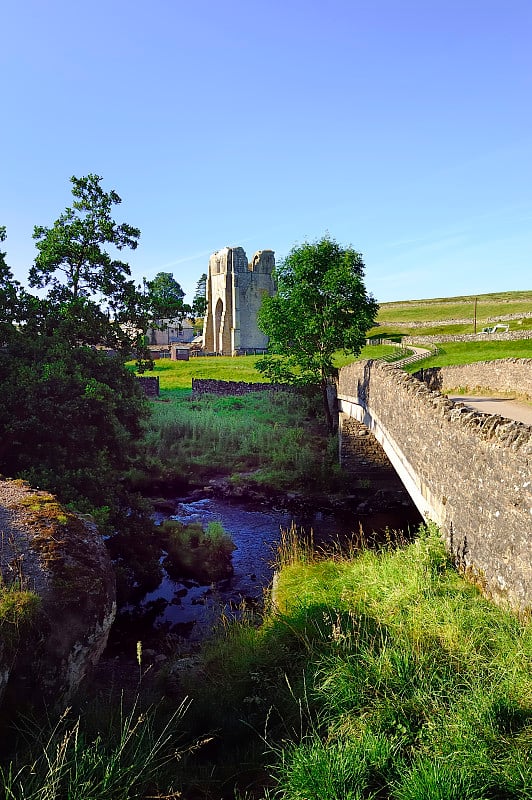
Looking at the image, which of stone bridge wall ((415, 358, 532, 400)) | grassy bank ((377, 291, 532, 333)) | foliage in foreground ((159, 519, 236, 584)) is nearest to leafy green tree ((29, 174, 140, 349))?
foliage in foreground ((159, 519, 236, 584))

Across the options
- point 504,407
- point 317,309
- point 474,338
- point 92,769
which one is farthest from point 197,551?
point 474,338

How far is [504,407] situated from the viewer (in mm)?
19516

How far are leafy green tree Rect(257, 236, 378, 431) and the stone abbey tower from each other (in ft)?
126

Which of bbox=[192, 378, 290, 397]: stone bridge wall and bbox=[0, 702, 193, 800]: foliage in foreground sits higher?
bbox=[192, 378, 290, 397]: stone bridge wall

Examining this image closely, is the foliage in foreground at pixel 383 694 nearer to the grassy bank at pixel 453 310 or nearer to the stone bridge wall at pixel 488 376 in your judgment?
the stone bridge wall at pixel 488 376

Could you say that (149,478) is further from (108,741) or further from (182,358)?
(182,358)

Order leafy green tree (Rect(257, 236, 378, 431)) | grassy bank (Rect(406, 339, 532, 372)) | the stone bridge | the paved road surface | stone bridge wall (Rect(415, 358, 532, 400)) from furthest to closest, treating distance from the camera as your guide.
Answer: grassy bank (Rect(406, 339, 532, 372)) → leafy green tree (Rect(257, 236, 378, 431)) → stone bridge wall (Rect(415, 358, 532, 400)) → the paved road surface → the stone bridge

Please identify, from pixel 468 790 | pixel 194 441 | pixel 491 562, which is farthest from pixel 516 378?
pixel 468 790

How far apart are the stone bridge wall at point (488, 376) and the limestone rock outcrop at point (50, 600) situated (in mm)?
20362

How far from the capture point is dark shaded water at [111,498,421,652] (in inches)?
451

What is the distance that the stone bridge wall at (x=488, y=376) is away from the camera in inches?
928

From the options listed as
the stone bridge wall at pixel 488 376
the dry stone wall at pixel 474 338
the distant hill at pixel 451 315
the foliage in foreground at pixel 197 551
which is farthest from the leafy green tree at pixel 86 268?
the distant hill at pixel 451 315

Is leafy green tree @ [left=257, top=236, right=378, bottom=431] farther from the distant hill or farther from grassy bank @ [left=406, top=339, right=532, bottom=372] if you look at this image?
the distant hill

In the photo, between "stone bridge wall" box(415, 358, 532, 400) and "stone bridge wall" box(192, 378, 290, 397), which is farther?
"stone bridge wall" box(192, 378, 290, 397)
